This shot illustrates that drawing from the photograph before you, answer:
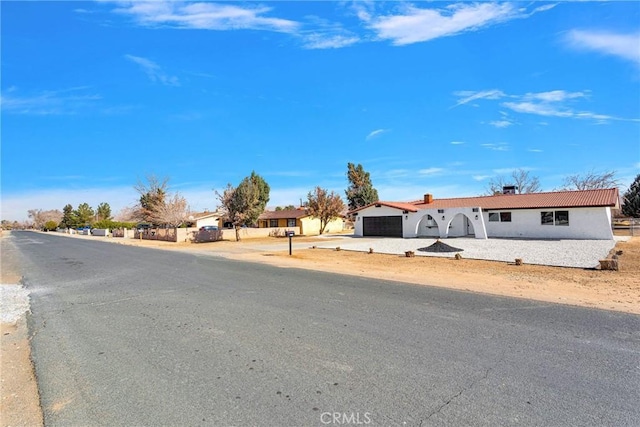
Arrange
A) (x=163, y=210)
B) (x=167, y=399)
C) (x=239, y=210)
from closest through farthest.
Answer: (x=167, y=399) < (x=239, y=210) < (x=163, y=210)

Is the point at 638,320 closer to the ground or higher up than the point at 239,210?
closer to the ground

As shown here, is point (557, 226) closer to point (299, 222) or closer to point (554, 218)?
point (554, 218)

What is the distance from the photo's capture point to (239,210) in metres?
37.6

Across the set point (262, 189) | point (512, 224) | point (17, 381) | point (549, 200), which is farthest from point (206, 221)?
point (17, 381)

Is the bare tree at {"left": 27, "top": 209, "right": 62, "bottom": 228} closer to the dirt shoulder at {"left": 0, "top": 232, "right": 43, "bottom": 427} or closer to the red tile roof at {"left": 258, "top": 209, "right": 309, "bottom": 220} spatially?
the red tile roof at {"left": 258, "top": 209, "right": 309, "bottom": 220}

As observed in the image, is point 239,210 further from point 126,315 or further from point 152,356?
point 152,356

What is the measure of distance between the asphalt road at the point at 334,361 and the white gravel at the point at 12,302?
0.42 meters

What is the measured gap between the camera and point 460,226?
32031 mm

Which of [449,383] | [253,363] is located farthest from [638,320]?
[253,363]

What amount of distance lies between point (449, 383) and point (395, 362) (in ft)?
2.45

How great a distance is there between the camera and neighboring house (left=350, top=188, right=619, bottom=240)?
83.5 feet

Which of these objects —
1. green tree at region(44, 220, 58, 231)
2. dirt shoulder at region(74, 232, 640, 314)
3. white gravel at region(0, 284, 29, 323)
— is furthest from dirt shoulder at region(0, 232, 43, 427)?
green tree at region(44, 220, 58, 231)

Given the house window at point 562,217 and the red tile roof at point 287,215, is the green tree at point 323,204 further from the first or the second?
the house window at point 562,217

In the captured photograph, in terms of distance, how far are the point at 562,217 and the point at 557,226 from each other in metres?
0.74
